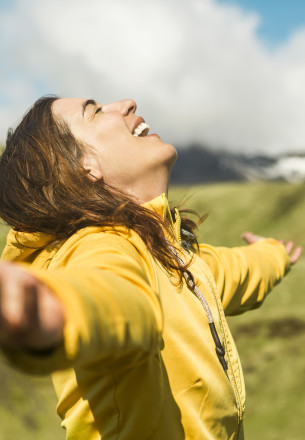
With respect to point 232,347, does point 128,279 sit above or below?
above

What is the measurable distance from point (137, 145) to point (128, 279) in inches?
35.0

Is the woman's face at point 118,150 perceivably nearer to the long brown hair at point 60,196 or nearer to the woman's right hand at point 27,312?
the long brown hair at point 60,196

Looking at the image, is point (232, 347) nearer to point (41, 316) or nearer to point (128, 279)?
point (128, 279)

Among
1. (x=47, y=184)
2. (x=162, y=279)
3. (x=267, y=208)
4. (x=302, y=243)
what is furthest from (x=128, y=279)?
(x=267, y=208)

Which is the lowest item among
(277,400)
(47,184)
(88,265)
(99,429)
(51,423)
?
(51,423)

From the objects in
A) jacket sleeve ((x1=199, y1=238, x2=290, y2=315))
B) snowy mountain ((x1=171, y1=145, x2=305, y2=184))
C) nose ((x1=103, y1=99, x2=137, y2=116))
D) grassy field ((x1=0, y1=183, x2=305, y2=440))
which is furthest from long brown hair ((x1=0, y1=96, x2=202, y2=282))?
snowy mountain ((x1=171, y1=145, x2=305, y2=184))

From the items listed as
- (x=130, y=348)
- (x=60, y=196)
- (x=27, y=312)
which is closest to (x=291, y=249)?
(x=60, y=196)

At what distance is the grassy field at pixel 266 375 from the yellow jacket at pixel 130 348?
2.94 meters

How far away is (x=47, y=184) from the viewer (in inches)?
67.0

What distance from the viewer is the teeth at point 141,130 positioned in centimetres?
202

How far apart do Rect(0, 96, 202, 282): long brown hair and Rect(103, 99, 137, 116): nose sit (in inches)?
9.4

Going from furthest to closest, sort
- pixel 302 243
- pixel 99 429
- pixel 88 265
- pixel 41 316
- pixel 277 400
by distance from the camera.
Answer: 1. pixel 302 243
2. pixel 277 400
3. pixel 99 429
4. pixel 88 265
5. pixel 41 316

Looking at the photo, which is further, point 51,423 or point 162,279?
point 51,423

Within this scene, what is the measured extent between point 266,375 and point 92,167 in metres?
4.93
